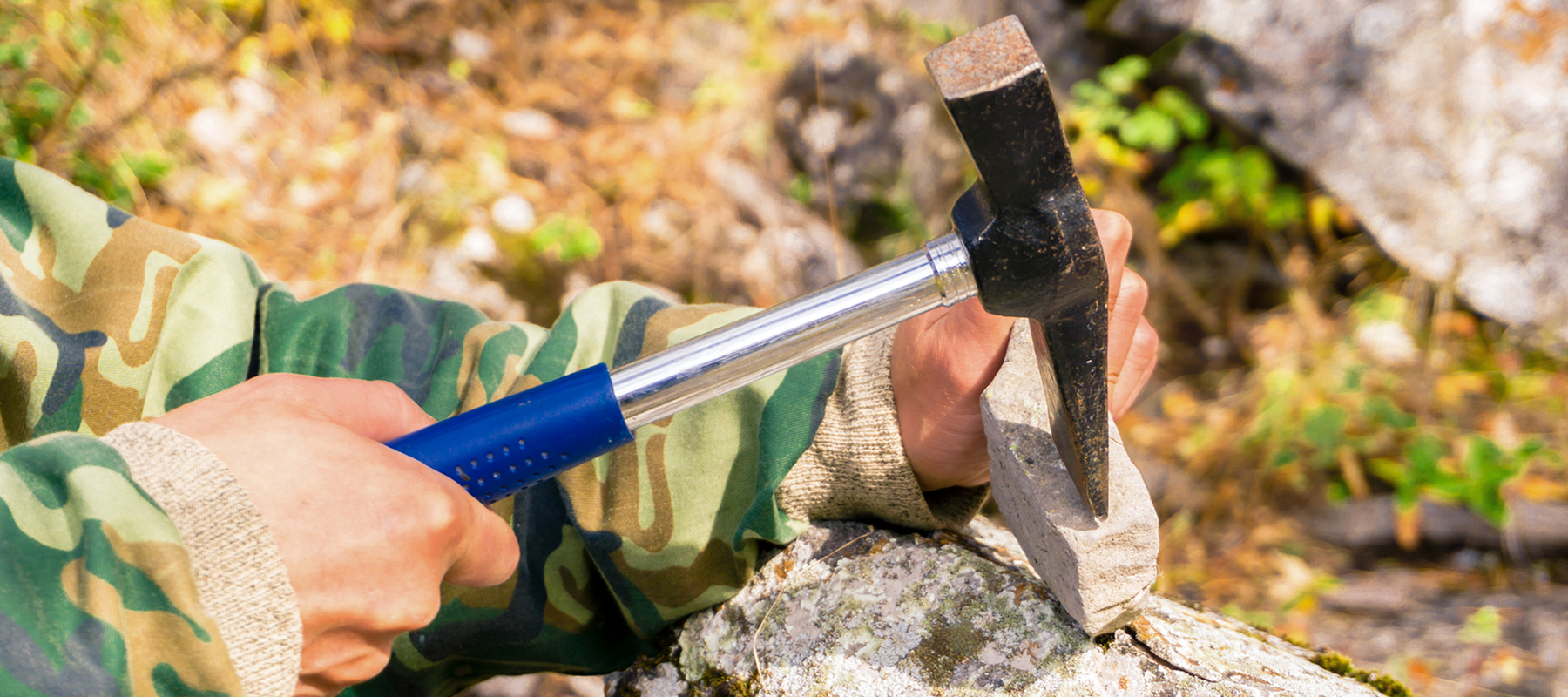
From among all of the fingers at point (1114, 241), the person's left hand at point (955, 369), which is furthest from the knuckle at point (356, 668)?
the fingers at point (1114, 241)

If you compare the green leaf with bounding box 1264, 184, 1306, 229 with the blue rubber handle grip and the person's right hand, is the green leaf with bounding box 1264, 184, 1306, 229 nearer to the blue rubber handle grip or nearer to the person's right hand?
the blue rubber handle grip

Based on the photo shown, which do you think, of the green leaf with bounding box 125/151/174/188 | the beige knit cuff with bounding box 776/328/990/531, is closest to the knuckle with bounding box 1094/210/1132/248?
the beige knit cuff with bounding box 776/328/990/531

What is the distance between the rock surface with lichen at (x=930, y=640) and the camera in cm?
99

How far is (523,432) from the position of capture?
3.05ft

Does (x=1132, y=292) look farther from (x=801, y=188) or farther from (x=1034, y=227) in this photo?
(x=801, y=188)

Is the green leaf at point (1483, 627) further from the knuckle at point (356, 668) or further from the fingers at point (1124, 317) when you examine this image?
the knuckle at point (356, 668)

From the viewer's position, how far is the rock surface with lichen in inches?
39.1

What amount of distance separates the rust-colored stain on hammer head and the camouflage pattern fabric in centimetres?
57

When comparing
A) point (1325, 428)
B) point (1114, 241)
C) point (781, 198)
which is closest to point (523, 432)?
point (1114, 241)

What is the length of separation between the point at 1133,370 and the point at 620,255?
2.10m

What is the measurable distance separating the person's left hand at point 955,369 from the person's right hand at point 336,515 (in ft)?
1.98

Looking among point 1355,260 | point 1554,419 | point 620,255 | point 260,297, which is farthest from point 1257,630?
point 620,255

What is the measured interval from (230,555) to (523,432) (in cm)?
30

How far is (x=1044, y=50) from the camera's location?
10.2ft
